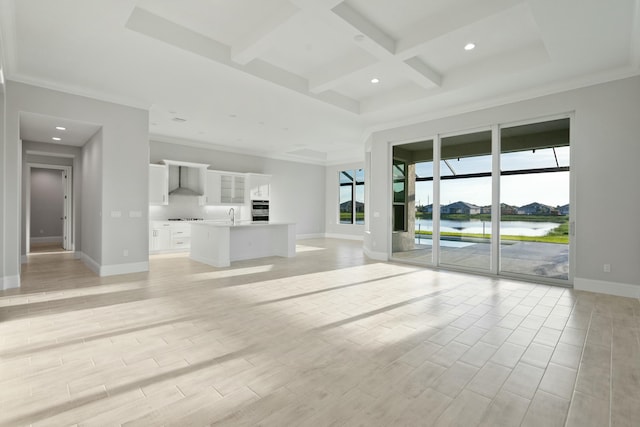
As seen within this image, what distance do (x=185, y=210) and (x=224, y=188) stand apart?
49.4 inches

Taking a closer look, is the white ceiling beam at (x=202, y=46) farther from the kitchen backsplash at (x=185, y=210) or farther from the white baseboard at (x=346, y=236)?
the white baseboard at (x=346, y=236)

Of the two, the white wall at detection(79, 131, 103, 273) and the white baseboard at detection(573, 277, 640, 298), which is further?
the white wall at detection(79, 131, 103, 273)

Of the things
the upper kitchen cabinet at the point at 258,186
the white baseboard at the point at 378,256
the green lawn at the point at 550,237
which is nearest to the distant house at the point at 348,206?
the upper kitchen cabinet at the point at 258,186

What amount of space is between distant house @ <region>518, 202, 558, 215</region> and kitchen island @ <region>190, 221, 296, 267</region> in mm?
4634

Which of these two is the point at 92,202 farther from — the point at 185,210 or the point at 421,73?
the point at 421,73

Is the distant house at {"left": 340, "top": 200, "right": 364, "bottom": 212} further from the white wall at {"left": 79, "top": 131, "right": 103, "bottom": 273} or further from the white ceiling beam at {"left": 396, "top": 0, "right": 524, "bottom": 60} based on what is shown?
the white wall at {"left": 79, "top": 131, "right": 103, "bottom": 273}

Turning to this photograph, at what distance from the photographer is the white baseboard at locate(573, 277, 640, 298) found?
4.29 metres

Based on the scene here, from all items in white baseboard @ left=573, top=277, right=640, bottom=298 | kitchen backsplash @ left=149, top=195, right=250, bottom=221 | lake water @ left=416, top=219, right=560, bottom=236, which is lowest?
white baseboard @ left=573, top=277, right=640, bottom=298

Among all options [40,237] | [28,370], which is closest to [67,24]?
[28,370]

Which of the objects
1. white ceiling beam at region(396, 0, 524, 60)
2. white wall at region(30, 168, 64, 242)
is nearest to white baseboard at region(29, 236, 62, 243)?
white wall at region(30, 168, 64, 242)

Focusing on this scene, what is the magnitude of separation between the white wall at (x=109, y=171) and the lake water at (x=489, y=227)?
5449 mm

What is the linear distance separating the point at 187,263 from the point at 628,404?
6.64 m

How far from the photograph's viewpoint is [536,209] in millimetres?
5215

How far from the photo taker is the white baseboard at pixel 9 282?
4477mm
